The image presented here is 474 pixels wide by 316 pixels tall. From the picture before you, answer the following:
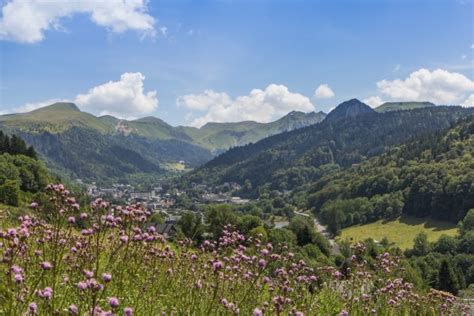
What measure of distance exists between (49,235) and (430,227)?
152m

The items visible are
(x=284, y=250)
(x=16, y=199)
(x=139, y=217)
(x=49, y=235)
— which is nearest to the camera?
(x=139, y=217)

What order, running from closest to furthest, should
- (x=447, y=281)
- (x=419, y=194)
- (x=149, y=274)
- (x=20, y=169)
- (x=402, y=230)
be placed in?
A: 1. (x=149, y=274)
2. (x=447, y=281)
3. (x=20, y=169)
4. (x=402, y=230)
5. (x=419, y=194)

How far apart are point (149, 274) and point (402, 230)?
484 feet

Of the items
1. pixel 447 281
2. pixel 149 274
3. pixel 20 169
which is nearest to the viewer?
pixel 149 274

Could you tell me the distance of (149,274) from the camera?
24.4 feet

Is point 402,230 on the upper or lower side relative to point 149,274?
lower

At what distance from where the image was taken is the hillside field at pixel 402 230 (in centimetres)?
13300

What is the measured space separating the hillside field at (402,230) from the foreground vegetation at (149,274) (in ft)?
402

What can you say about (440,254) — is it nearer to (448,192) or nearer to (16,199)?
(448,192)

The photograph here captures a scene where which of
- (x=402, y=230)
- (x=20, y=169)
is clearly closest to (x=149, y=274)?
(x=20, y=169)

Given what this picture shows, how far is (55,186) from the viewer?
511cm

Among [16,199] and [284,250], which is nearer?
[284,250]

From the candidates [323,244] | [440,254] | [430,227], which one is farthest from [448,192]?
[323,244]

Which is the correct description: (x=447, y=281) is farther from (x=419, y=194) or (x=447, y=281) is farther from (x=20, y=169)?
(x=419, y=194)
